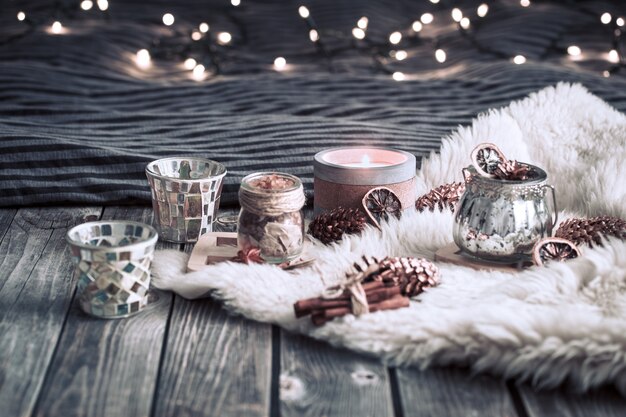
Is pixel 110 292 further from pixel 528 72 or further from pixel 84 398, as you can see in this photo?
pixel 528 72

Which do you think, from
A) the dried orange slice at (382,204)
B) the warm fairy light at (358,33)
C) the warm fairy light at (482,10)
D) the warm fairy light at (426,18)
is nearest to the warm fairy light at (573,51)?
the warm fairy light at (482,10)

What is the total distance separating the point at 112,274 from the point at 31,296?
0.56 ft

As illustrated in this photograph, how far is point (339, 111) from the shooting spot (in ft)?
6.31

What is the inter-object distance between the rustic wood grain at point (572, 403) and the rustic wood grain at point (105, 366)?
15.0 inches

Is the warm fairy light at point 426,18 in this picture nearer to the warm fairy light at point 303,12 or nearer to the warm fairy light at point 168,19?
the warm fairy light at point 303,12

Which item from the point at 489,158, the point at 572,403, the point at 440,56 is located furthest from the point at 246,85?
the point at 572,403

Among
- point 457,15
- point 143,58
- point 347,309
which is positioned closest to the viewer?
point 347,309

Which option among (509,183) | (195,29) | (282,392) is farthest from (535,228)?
(195,29)

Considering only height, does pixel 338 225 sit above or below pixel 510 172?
below

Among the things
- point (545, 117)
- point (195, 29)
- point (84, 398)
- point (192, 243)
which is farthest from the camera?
point (195, 29)

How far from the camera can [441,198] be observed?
4.32 ft

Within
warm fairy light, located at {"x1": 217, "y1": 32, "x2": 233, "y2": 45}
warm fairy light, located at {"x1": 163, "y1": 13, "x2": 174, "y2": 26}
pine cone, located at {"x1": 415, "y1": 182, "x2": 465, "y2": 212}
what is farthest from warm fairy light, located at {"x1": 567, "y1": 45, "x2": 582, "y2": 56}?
pine cone, located at {"x1": 415, "y1": 182, "x2": 465, "y2": 212}

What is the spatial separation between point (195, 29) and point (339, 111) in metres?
0.95

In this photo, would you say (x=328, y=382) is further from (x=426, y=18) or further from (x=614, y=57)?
(x=426, y=18)
